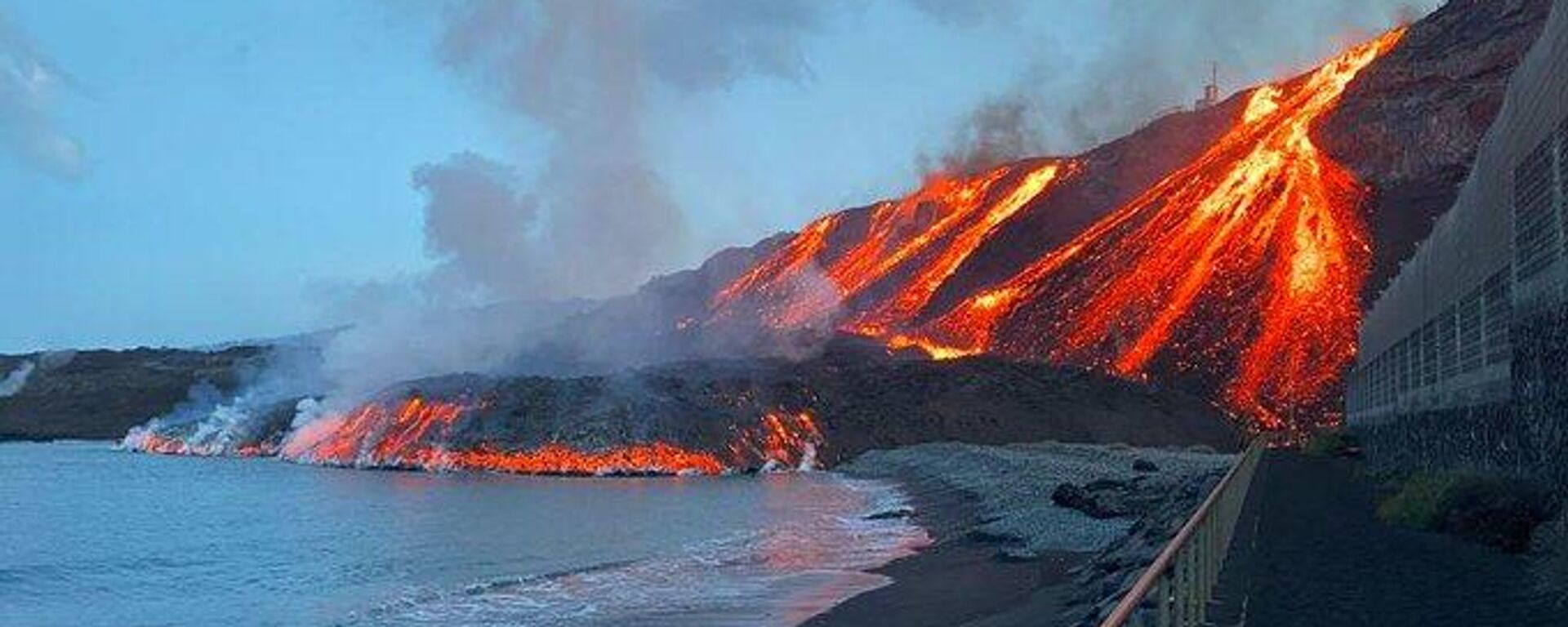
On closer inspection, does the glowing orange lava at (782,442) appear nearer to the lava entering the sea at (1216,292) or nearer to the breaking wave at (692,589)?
the lava entering the sea at (1216,292)

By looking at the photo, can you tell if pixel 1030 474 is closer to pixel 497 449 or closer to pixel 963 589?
pixel 963 589

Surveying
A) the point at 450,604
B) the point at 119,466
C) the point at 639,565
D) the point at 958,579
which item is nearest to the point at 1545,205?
the point at 958,579

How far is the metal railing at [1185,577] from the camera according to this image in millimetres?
9290

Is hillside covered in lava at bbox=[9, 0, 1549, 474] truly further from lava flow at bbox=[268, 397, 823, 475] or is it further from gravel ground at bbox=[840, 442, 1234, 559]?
gravel ground at bbox=[840, 442, 1234, 559]

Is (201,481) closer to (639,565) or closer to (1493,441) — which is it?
(639,565)

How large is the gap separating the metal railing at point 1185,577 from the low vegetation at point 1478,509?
4.26m

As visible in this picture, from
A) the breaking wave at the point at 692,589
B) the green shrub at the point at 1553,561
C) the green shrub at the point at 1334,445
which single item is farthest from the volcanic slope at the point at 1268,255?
the green shrub at the point at 1553,561

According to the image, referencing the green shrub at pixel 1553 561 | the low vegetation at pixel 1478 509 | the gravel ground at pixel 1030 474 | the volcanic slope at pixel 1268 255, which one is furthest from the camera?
the volcanic slope at pixel 1268 255

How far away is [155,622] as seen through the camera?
32.3 metres

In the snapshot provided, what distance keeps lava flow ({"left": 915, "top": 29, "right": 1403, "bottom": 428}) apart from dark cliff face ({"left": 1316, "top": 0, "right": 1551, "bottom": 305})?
2.87m

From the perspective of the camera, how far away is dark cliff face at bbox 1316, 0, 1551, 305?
162 metres

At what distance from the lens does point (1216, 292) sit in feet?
512

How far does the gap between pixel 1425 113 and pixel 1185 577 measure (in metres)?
175

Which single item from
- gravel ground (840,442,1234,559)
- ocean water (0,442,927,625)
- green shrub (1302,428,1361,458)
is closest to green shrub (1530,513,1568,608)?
ocean water (0,442,927,625)
